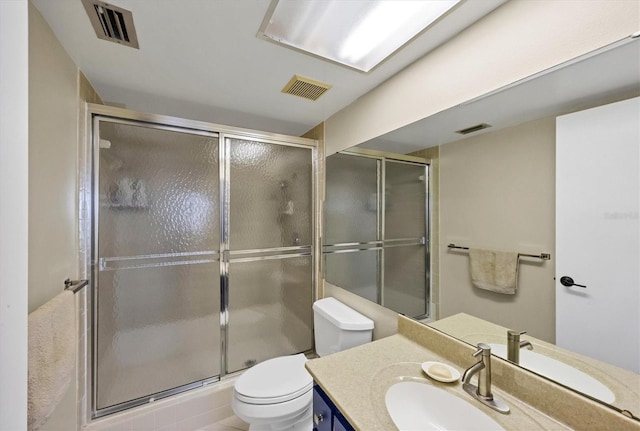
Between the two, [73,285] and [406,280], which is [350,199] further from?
[73,285]

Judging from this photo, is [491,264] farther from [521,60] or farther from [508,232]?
[521,60]

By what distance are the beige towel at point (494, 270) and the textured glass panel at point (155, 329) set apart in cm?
164

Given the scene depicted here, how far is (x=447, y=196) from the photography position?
109cm

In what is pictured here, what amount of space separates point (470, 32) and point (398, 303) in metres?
1.29

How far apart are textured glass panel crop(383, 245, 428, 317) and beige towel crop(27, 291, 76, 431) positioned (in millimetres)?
1483

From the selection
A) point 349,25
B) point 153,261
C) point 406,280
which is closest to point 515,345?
point 406,280

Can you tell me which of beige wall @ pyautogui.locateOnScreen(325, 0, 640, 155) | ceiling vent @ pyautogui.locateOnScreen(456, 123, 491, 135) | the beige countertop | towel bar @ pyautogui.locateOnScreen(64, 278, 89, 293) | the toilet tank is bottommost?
the toilet tank

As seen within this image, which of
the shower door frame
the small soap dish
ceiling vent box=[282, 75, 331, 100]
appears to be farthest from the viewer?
ceiling vent box=[282, 75, 331, 100]

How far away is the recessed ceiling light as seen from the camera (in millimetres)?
932

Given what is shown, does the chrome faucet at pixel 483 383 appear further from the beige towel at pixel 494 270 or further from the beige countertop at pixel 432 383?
the beige towel at pixel 494 270

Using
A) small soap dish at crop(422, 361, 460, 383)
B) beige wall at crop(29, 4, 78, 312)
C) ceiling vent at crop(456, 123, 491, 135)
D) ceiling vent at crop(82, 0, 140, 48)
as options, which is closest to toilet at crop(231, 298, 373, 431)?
small soap dish at crop(422, 361, 460, 383)

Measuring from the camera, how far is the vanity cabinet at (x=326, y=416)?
0.78 m

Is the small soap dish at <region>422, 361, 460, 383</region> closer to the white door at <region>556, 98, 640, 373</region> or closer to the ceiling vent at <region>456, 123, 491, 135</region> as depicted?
the white door at <region>556, 98, 640, 373</region>

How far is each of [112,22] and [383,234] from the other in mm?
1671
